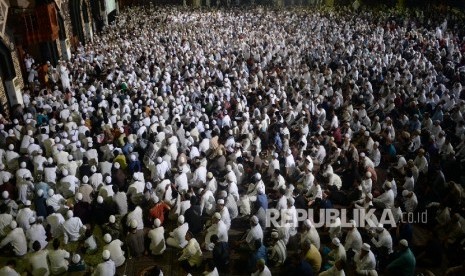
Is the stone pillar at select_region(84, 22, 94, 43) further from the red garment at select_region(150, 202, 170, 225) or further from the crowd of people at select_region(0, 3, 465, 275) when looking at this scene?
the red garment at select_region(150, 202, 170, 225)

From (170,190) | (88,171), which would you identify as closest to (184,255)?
(170,190)

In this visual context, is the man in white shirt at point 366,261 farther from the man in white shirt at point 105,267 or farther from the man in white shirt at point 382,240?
the man in white shirt at point 105,267

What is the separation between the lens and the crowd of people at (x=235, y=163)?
6234 millimetres

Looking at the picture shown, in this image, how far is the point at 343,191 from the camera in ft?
26.5

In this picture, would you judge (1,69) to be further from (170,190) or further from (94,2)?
(94,2)

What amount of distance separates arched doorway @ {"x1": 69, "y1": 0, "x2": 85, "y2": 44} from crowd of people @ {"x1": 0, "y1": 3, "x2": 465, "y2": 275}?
11.9ft

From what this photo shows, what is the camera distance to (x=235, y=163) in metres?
8.23

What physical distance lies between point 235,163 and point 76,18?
13.5 m

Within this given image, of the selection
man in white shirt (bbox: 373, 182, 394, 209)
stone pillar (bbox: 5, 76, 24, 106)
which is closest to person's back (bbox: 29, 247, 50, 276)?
man in white shirt (bbox: 373, 182, 394, 209)

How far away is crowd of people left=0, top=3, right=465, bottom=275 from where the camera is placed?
20.5 feet

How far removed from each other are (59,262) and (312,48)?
1302 cm

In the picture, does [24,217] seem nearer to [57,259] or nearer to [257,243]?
[57,259]

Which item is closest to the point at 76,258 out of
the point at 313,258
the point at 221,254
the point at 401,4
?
the point at 221,254

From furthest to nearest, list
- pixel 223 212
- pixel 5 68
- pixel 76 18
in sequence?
pixel 76 18 < pixel 5 68 < pixel 223 212
